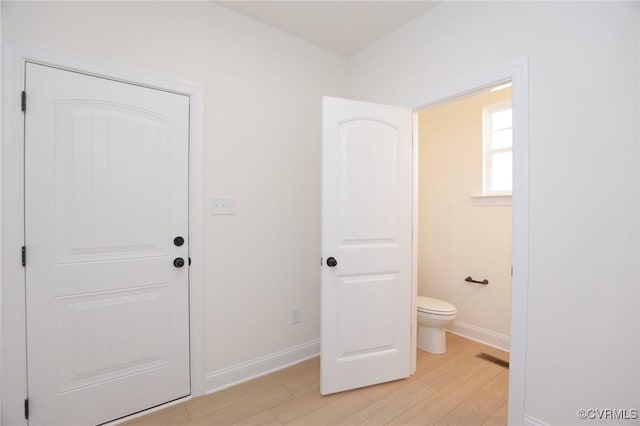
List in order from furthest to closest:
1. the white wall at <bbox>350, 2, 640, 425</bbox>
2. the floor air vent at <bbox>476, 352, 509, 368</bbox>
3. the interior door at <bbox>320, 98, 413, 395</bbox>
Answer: the floor air vent at <bbox>476, 352, 509, 368</bbox> → the interior door at <bbox>320, 98, 413, 395</bbox> → the white wall at <bbox>350, 2, 640, 425</bbox>

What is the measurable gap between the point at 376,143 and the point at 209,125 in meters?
1.17

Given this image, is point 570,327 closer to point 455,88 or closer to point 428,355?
point 428,355

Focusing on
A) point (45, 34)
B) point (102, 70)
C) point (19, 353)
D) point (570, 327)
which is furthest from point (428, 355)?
point (45, 34)

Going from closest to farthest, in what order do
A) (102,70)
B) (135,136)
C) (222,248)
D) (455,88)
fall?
(102,70) → (135,136) → (455,88) → (222,248)

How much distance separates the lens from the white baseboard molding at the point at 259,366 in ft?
6.55

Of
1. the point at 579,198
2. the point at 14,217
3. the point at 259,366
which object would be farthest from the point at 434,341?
the point at 14,217

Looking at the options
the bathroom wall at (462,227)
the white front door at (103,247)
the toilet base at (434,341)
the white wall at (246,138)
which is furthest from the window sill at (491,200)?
the white front door at (103,247)

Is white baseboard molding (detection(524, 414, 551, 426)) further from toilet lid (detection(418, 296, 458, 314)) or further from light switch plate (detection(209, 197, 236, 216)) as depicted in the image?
light switch plate (detection(209, 197, 236, 216))

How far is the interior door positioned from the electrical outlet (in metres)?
0.49

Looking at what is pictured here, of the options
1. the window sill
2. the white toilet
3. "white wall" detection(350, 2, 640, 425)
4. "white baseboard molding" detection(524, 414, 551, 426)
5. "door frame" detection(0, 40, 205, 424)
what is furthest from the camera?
the window sill

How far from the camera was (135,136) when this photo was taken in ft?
5.59

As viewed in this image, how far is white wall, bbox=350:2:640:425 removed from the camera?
50.3 inches

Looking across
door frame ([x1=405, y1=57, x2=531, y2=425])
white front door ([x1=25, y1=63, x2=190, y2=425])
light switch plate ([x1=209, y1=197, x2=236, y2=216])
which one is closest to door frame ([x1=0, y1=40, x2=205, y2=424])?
white front door ([x1=25, y1=63, x2=190, y2=425])

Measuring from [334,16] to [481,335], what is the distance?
10.1 ft
